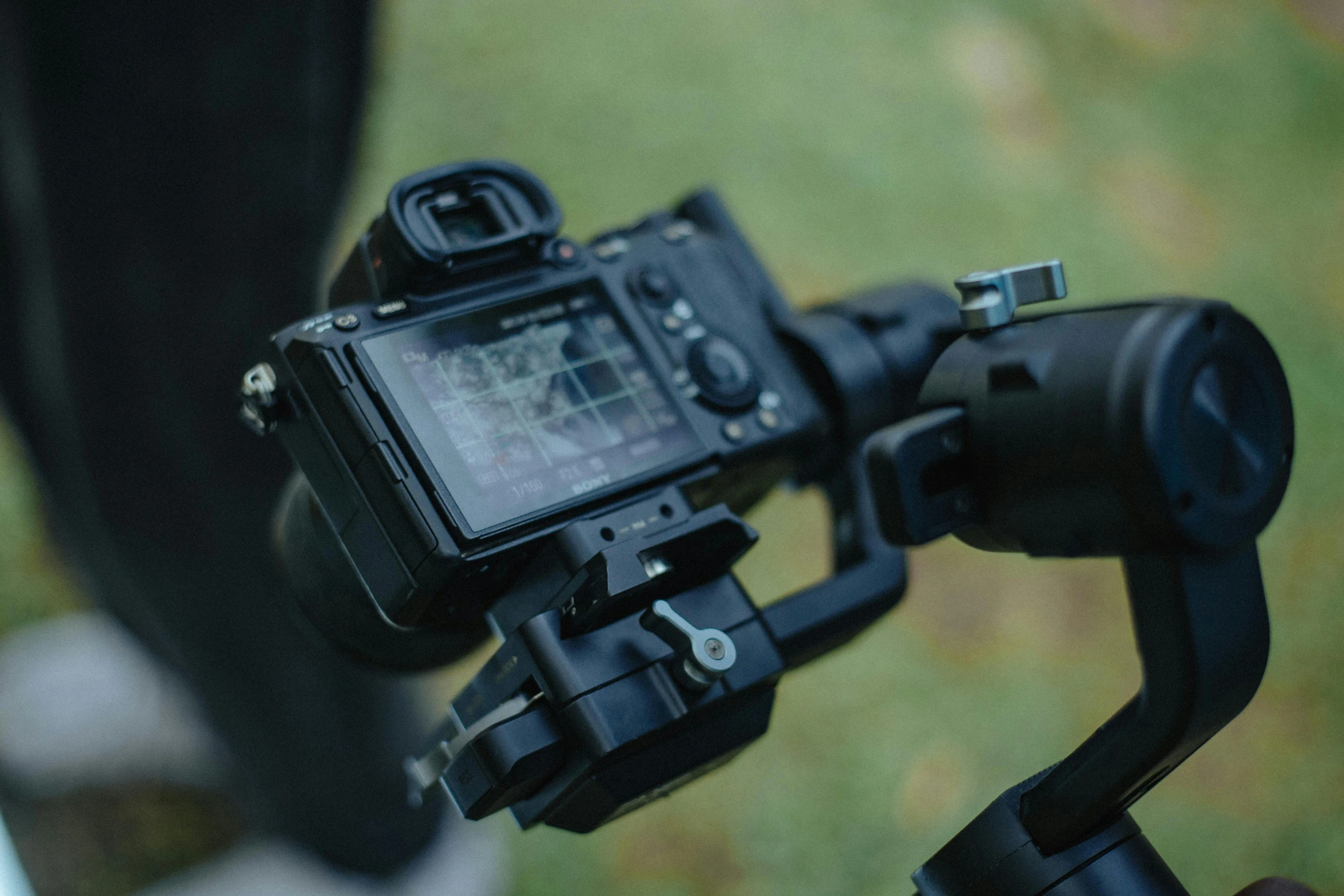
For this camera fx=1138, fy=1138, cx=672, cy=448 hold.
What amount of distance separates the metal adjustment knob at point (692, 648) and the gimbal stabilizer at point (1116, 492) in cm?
14

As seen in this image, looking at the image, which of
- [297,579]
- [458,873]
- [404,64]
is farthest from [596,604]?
[404,64]

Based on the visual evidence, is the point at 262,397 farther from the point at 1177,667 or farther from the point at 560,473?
the point at 1177,667

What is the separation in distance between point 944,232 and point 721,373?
5.99ft

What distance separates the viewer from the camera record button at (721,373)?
0.88 meters

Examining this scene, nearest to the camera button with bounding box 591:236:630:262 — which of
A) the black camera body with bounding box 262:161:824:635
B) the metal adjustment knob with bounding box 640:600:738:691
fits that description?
the black camera body with bounding box 262:161:824:635

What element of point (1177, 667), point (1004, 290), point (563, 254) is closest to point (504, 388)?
point (563, 254)

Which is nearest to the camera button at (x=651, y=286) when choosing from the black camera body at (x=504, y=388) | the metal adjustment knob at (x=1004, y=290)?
the black camera body at (x=504, y=388)

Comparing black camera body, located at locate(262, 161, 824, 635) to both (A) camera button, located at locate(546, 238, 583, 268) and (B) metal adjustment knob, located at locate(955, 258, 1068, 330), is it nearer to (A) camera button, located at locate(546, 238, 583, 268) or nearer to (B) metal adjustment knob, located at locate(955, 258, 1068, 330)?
(A) camera button, located at locate(546, 238, 583, 268)

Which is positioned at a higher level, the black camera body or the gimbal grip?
the black camera body

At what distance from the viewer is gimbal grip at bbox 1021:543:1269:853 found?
1.84 feet

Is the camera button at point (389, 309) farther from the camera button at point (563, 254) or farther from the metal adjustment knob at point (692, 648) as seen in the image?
the metal adjustment knob at point (692, 648)

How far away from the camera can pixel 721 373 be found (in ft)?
2.93

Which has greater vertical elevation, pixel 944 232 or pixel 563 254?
pixel 563 254

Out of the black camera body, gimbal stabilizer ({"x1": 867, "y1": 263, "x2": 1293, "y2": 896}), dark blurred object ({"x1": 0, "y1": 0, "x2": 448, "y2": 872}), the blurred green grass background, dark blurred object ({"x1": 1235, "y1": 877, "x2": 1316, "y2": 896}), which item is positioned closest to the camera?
gimbal stabilizer ({"x1": 867, "y1": 263, "x2": 1293, "y2": 896})
